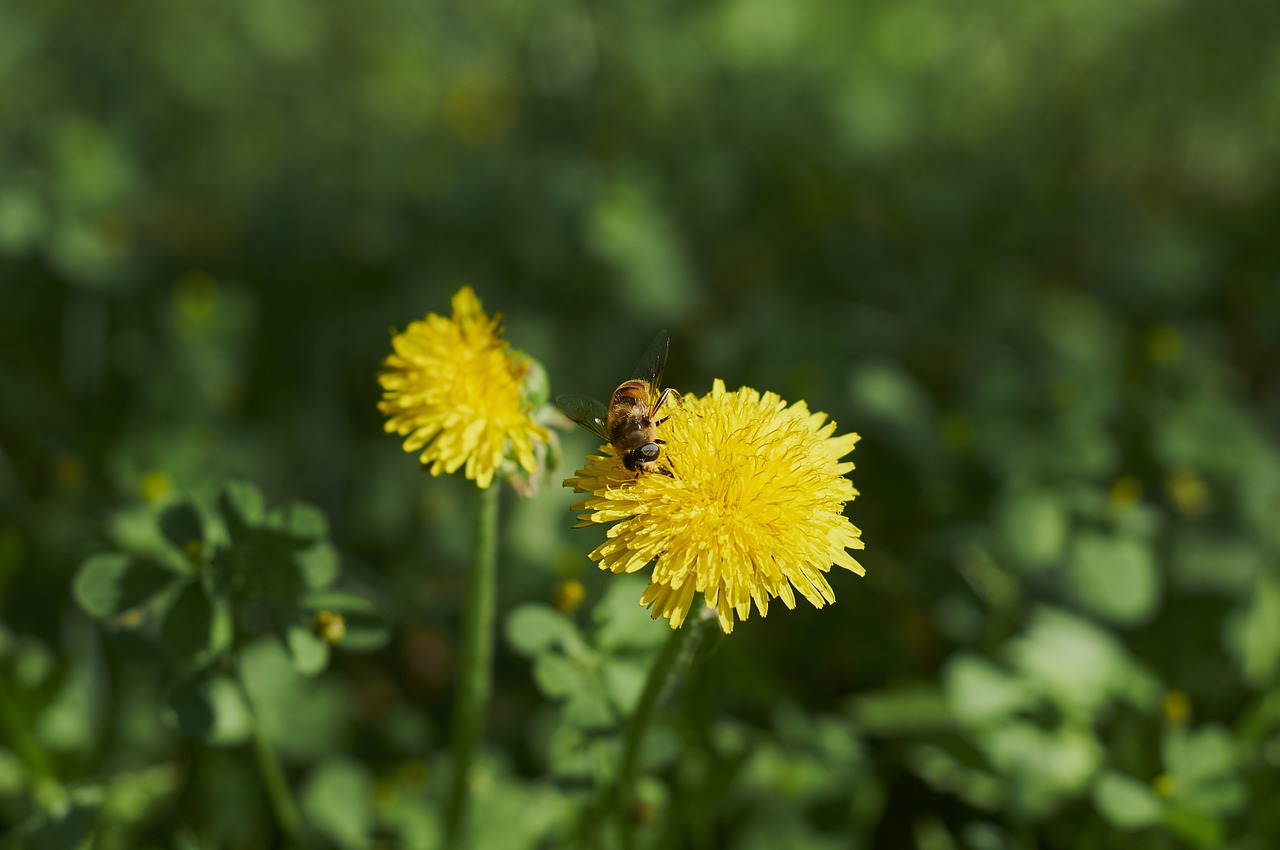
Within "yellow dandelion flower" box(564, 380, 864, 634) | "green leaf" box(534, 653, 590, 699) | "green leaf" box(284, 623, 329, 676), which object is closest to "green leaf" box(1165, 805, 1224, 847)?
"yellow dandelion flower" box(564, 380, 864, 634)

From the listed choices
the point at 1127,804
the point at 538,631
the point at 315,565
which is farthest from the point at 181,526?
the point at 1127,804

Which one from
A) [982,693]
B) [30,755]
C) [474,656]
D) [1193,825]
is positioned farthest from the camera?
[982,693]

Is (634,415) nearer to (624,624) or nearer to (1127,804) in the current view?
(624,624)

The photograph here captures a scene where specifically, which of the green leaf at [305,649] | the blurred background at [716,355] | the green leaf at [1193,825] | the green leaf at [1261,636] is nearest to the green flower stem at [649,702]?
the blurred background at [716,355]

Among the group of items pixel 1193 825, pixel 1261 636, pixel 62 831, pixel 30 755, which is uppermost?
pixel 1261 636

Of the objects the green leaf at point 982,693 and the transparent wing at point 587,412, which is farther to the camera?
the green leaf at point 982,693

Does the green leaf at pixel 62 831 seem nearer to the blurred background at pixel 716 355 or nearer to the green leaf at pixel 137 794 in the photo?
the blurred background at pixel 716 355

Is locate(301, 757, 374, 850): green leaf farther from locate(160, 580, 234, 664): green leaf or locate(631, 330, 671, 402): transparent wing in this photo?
locate(631, 330, 671, 402): transparent wing
